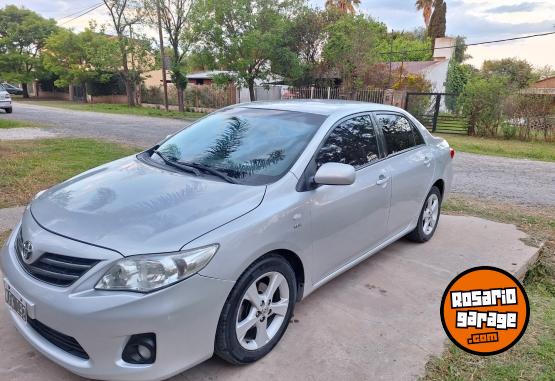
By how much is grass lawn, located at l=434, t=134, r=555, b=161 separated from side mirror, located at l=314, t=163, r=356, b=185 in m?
11.3

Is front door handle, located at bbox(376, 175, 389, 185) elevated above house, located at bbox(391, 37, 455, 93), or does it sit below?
below

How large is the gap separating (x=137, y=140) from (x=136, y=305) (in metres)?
10.6

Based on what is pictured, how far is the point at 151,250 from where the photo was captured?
7.24ft

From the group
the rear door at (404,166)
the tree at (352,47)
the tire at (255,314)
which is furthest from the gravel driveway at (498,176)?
the tree at (352,47)

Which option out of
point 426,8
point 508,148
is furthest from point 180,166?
point 426,8

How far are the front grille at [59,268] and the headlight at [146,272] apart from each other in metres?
0.13

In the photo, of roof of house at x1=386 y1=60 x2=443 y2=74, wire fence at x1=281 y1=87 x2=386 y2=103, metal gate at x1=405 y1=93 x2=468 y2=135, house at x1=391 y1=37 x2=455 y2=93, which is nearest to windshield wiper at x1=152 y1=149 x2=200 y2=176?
metal gate at x1=405 y1=93 x2=468 y2=135

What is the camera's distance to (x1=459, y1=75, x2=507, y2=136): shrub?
53.1ft

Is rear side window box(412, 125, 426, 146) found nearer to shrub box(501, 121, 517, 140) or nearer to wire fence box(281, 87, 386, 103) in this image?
shrub box(501, 121, 517, 140)

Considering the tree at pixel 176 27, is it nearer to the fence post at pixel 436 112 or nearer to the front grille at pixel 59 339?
the fence post at pixel 436 112

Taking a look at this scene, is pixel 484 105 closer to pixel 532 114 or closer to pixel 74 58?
pixel 532 114

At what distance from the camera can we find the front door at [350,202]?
10.1 ft

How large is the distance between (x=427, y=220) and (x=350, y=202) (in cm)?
186

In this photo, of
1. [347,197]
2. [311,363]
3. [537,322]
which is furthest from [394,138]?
[311,363]
